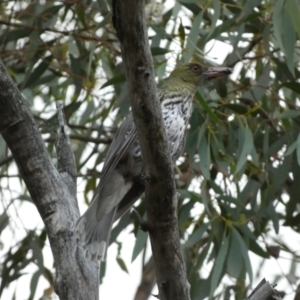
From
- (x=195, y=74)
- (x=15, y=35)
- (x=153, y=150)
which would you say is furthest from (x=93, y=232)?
(x=15, y=35)

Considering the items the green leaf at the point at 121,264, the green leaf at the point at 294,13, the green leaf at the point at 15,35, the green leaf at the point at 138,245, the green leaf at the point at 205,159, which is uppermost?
the green leaf at the point at 15,35

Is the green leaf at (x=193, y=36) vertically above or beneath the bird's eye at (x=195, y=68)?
above

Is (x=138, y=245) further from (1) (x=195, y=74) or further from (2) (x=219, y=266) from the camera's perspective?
(1) (x=195, y=74)

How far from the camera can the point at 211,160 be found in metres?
5.13

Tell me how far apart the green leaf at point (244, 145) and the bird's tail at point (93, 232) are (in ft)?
2.54

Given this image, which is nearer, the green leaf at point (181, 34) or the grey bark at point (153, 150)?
the grey bark at point (153, 150)

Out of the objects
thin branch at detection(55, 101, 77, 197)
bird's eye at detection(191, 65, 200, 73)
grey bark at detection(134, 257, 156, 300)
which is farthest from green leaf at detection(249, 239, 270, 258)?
thin branch at detection(55, 101, 77, 197)

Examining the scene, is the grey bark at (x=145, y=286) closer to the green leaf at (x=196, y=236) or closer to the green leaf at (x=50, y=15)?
the green leaf at (x=196, y=236)

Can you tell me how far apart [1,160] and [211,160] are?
1279 millimetres

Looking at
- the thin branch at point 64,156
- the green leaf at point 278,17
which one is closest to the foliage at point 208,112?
the green leaf at point 278,17

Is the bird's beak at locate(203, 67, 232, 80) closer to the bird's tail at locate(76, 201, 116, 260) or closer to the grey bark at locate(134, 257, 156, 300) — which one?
the bird's tail at locate(76, 201, 116, 260)

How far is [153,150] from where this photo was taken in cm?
308

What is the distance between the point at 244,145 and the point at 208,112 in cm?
29

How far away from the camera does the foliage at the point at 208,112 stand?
4.89 m
